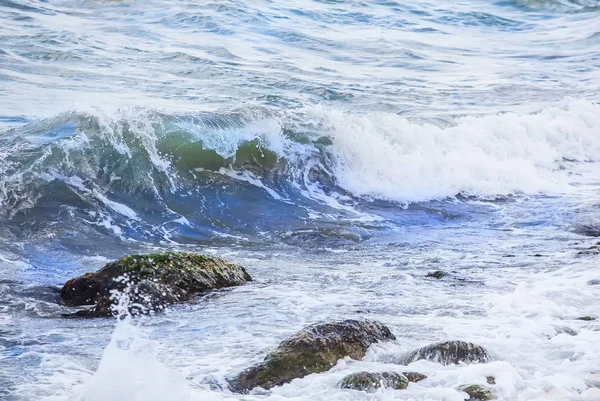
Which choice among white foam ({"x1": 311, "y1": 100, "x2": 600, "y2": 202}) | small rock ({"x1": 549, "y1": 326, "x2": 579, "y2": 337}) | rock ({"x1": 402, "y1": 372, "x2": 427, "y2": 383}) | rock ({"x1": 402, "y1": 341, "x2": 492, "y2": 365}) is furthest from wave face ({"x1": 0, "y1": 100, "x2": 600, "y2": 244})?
rock ({"x1": 402, "y1": 372, "x2": 427, "y2": 383})

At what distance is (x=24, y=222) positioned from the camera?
910cm

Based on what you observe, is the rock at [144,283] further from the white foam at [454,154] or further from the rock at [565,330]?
the white foam at [454,154]

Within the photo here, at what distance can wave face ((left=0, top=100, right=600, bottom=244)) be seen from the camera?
9938 millimetres

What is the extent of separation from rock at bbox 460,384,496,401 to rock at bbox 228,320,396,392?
76 centimetres

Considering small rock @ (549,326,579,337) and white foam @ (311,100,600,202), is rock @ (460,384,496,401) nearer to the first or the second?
small rock @ (549,326,579,337)

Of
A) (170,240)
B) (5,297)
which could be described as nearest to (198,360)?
(5,297)

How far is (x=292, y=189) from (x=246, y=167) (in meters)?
0.74

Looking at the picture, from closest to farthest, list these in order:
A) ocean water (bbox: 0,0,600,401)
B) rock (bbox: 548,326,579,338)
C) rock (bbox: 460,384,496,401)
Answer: rock (bbox: 460,384,496,401), ocean water (bbox: 0,0,600,401), rock (bbox: 548,326,579,338)

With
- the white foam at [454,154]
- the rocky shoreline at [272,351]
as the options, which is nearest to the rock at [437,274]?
the rocky shoreline at [272,351]

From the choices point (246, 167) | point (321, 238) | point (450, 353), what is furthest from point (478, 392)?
point (246, 167)

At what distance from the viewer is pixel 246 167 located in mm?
11680

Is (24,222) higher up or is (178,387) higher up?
(178,387)

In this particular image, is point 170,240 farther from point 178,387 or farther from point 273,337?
point 178,387

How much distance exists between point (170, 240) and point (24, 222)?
1562 millimetres
